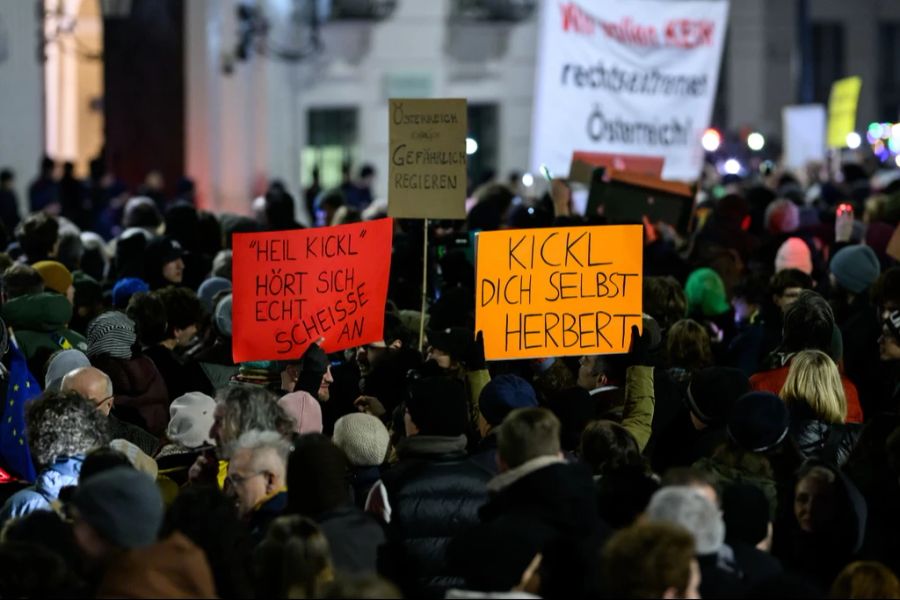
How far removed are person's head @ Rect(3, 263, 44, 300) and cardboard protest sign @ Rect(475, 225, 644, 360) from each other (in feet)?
7.62

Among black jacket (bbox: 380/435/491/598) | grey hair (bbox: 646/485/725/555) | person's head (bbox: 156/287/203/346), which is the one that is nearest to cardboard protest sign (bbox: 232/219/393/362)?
person's head (bbox: 156/287/203/346)

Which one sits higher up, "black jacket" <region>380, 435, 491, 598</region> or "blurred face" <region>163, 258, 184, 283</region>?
"blurred face" <region>163, 258, 184, 283</region>

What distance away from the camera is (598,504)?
598cm

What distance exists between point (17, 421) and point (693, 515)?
3.36 m

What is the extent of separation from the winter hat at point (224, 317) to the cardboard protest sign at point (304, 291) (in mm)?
638

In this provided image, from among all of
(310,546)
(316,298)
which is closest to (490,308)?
(316,298)

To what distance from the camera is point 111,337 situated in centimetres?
817

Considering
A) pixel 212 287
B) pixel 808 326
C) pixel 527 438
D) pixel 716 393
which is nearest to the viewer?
pixel 527 438


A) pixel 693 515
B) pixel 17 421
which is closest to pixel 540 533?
pixel 693 515

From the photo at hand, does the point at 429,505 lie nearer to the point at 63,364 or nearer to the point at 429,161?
the point at 63,364

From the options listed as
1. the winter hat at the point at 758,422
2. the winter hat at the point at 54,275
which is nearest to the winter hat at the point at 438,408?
the winter hat at the point at 758,422

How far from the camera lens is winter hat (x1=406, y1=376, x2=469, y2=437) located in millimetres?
6461

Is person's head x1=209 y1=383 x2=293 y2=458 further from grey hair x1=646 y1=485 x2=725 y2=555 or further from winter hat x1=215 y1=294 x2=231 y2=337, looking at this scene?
winter hat x1=215 y1=294 x2=231 y2=337

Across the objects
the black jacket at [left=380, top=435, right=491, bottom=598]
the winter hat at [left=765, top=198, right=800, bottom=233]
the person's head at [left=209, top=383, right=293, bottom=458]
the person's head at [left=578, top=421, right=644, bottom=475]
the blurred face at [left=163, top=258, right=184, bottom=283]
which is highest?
the winter hat at [left=765, top=198, right=800, bottom=233]
